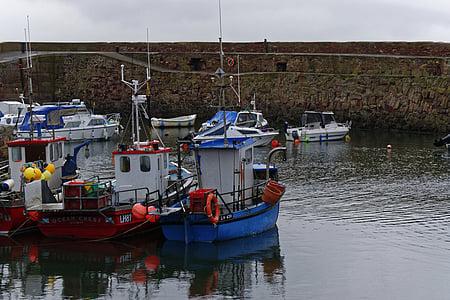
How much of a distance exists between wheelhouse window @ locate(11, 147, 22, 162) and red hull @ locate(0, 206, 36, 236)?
6.75ft

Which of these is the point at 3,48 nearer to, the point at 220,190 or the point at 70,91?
the point at 70,91

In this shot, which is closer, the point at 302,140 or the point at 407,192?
the point at 407,192

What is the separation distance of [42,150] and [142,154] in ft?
10.2

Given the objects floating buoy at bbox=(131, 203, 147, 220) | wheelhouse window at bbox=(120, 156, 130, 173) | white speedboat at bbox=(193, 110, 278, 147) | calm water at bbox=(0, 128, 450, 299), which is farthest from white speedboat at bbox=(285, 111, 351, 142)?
floating buoy at bbox=(131, 203, 147, 220)

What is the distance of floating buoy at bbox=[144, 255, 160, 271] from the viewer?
60.1 ft

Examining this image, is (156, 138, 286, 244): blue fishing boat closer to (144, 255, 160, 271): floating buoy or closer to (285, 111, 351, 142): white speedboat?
(144, 255, 160, 271): floating buoy

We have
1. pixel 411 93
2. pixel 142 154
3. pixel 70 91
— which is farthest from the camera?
pixel 70 91

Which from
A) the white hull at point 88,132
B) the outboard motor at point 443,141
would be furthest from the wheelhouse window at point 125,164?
the white hull at point 88,132

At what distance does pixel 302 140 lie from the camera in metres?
41.7

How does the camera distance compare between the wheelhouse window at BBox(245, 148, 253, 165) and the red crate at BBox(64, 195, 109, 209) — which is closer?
the red crate at BBox(64, 195, 109, 209)

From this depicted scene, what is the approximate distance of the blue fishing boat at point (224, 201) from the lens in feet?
62.0

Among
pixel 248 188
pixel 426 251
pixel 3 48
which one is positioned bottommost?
pixel 426 251

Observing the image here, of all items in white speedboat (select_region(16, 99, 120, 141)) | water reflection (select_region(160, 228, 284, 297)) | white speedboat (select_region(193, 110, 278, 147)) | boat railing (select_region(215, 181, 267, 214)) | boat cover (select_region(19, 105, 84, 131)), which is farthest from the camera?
white speedboat (select_region(16, 99, 120, 141))

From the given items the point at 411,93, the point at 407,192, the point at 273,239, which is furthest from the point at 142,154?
the point at 411,93
